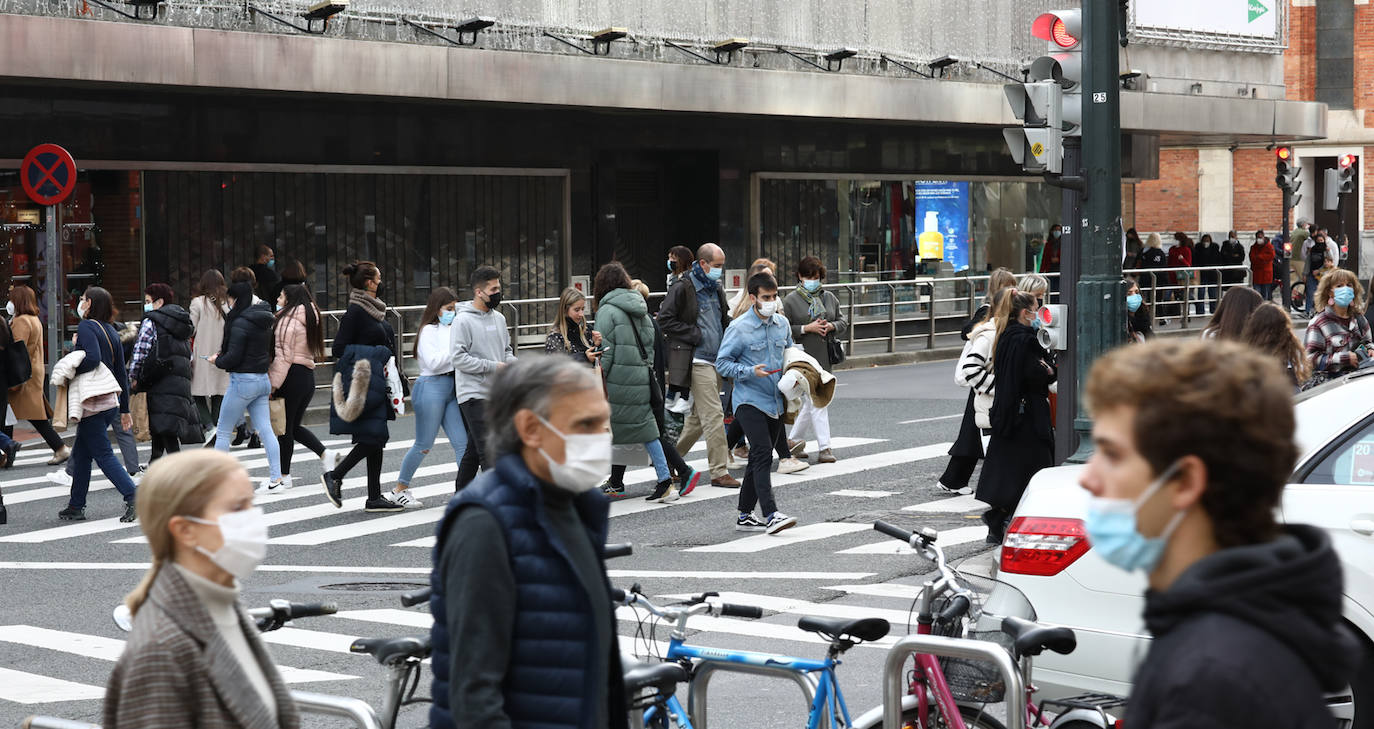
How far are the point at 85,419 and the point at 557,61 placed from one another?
11.8m

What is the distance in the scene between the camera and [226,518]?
3.28 metres

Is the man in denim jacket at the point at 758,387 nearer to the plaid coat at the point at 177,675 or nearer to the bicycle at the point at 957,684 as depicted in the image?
the bicycle at the point at 957,684

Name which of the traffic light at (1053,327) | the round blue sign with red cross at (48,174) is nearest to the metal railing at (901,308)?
the round blue sign with red cross at (48,174)

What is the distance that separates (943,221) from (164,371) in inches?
799

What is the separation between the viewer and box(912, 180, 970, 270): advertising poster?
32.1 meters

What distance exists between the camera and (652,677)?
Answer: 4316mm

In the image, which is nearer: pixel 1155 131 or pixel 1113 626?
pixel 1113 626

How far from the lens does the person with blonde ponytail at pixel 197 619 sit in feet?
10.3

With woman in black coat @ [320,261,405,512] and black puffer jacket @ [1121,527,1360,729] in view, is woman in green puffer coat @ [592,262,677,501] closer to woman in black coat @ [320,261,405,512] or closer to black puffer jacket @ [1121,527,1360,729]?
woman in black coat @ [320,261,405,512]

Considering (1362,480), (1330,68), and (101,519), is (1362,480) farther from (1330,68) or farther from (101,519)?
(1330,68)

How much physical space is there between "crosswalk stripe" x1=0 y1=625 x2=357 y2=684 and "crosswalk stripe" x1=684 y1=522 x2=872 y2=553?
3812mm

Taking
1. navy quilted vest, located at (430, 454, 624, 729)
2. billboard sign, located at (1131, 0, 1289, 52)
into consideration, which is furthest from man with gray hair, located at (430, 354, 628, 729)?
billboard sign, located at (1131, 0, 1289, 52)

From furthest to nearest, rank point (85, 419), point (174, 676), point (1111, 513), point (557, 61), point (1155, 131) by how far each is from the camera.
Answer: point (1155, 131) < point (557, 61) < point (85, 419) < point (174, 676) < point (1111, 513)

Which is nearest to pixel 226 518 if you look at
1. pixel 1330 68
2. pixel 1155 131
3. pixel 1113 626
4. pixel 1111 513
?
pixel 1111 513
